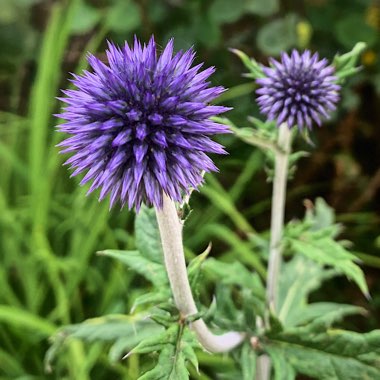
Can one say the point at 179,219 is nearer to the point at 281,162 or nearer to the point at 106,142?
the point at 106,142

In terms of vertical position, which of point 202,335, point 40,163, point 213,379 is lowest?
point 213,379

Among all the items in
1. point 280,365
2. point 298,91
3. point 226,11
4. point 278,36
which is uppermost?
point 226,11

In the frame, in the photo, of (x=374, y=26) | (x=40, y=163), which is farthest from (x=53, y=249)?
(x=374, y=26)

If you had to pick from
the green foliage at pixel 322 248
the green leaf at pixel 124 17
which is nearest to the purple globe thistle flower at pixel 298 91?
the green foliage at pixel 322 248

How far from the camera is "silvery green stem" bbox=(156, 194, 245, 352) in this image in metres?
0.72

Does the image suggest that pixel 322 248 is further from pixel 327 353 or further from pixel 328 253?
pixel 327 353

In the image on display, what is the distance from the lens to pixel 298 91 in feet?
3.28

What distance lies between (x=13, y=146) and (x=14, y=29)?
2.55ft

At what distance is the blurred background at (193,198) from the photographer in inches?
61.5

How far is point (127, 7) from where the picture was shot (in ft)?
6.37

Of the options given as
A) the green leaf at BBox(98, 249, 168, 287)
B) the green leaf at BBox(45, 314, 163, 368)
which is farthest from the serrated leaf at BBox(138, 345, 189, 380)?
the green leaf at BBox(45, 314, 163, 368)

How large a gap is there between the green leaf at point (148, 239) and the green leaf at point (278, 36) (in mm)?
943

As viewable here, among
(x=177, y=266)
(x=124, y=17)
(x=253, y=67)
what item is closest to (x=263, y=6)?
(x=124, y=17)

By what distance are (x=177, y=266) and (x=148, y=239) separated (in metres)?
0.24
